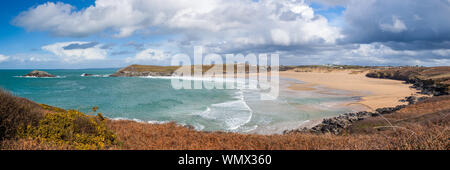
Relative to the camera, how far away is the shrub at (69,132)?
6.25 metres

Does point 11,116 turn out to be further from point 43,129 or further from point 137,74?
point 137,74

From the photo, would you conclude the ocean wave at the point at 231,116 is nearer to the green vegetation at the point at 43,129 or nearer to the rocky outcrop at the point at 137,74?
the green vegetation at the point at 43,129

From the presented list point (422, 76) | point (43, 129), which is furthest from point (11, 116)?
point (422, 76)

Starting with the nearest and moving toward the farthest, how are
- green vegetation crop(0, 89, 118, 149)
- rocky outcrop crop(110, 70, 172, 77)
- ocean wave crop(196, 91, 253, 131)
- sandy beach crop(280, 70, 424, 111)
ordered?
green vegetation crop(0, 89, 118, 149) → ocean wave crop(196, 91, 253, 131) → sandy beach crop(280, 70, 424, 111) → rocky outcrop crop(110, 70, 172, 77)

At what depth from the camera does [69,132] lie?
6844 millimetres

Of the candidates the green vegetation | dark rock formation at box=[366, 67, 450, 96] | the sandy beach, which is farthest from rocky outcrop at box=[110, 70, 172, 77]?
the green vegetation

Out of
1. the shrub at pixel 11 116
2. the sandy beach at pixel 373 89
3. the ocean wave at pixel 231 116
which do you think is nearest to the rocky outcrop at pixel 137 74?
the sandy beach at pixel 373 89

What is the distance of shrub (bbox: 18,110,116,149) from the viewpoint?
625 cm

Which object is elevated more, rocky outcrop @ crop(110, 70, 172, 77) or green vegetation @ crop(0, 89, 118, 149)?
rocky outcrop @ crop(110, 70, 172, 77)

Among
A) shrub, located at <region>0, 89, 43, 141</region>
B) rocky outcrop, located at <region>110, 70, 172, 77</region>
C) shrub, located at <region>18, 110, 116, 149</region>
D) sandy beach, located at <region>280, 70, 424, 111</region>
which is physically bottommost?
sandy beach, located at <region>280, 70, 424, 111</region>

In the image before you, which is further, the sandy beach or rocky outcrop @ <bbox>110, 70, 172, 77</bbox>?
rocky outcrop @ <bbox>110, 70, 172, 77</bbox>

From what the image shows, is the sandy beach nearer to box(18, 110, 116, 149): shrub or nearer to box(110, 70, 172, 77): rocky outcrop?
box(18, 110, 116, 149): shrub

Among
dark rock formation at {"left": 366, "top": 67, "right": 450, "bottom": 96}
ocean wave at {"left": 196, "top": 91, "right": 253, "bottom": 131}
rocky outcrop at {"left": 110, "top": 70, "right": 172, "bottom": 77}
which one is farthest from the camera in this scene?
rocky outcrop at {"left": 110, "top": 70, "right": 172, "bottom": 77}
